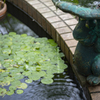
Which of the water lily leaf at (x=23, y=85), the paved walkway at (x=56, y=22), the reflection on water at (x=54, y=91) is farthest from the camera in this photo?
the paved walkway at (x=56, y=22)

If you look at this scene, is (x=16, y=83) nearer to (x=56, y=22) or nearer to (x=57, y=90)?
(x=57, y=90)

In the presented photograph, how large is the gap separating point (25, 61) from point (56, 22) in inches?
47.2

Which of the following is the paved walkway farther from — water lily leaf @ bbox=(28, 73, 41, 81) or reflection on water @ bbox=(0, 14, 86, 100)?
water lily leaf @ bbox=(28, 73, 41, 81)

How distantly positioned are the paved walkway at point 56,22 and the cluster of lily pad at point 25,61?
7.9 inches

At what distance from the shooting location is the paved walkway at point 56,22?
3488mm

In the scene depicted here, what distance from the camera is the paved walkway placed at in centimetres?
349

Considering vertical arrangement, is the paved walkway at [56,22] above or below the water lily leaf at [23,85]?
above

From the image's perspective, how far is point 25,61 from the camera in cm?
349

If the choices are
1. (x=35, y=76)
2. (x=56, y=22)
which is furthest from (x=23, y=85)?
(x=56, y=22)

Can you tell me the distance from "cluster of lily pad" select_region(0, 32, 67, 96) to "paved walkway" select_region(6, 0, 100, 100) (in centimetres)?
20

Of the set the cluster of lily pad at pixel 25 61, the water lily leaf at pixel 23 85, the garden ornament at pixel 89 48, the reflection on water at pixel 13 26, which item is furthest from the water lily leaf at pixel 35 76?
the reflection on water at pixel 13 26

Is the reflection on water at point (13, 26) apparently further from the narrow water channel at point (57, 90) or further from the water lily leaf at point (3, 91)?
the water lily leaf at point (3, 91)

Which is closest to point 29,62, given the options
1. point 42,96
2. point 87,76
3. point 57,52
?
point 57,52

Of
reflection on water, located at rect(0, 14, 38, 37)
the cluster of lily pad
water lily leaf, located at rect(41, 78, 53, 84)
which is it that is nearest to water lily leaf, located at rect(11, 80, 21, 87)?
the cluster of lily pad
